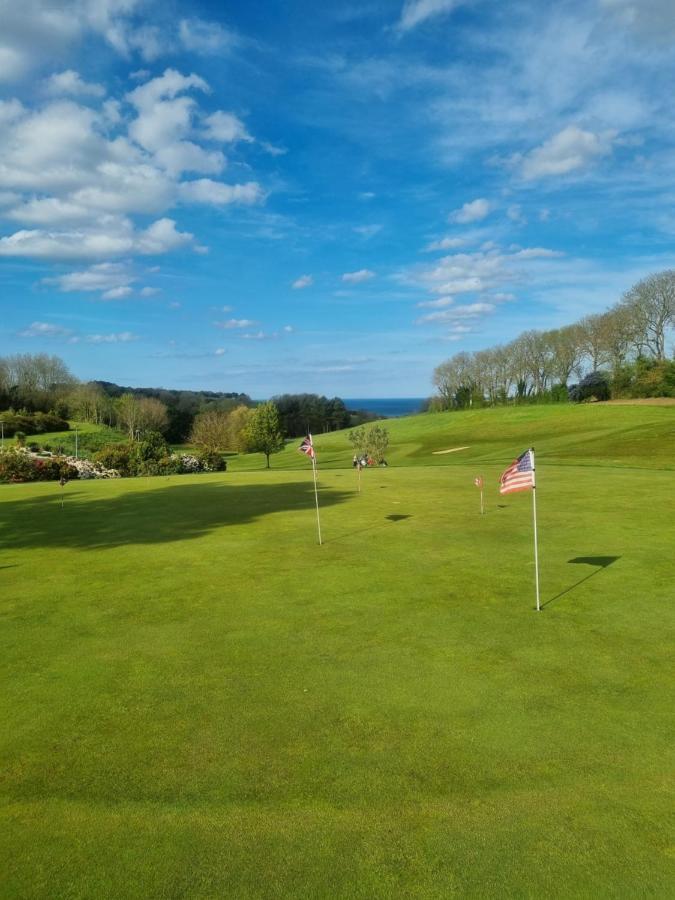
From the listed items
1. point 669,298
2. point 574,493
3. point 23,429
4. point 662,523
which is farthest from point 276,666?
point 23,429

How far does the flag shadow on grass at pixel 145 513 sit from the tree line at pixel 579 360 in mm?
71022

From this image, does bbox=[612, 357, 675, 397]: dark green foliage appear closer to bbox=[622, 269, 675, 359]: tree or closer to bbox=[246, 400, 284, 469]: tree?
bbox=[622, 269, 675, 359]: tree

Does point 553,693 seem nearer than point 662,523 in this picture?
Yes

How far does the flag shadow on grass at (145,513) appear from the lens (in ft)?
60.1

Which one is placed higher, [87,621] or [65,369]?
[65,369]

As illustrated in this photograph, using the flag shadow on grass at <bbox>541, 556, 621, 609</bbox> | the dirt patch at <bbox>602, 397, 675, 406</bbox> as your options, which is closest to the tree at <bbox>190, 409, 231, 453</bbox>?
the dirt patch at <bbox>602, 397, 675, 406</bbox>

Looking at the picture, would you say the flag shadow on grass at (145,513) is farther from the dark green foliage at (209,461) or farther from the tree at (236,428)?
the tree at (236,428)

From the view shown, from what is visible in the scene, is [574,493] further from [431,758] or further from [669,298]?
[669,298]

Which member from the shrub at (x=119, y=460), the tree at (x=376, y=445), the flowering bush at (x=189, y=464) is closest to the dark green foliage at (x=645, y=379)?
the tree at (x=376, y=445)

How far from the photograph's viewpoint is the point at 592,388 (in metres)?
98.2

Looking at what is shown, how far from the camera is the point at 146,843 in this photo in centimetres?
524

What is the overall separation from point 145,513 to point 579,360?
95.8 metres

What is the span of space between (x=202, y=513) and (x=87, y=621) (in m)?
11.5

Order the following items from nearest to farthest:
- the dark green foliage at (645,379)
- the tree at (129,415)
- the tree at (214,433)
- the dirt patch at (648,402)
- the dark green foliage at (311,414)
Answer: the dirt patch at (648,402) → the dark green foliage at (645,379) → the tree at (214,433) → the tree at (129,415) → the dark green foliage at (311,414)
